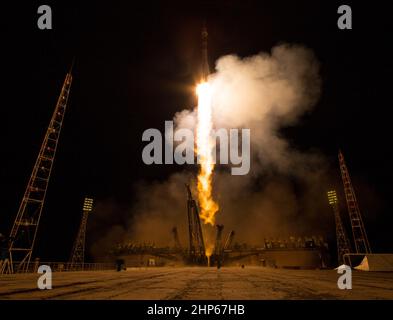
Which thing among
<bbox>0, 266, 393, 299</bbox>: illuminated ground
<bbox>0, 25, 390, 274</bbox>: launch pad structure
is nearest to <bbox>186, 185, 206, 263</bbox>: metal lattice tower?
<bbox>0, 25, 390, 274</bbox>: launch pad structure

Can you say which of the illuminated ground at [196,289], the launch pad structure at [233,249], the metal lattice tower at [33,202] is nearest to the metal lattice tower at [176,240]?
the launch pad structure at [233,249]

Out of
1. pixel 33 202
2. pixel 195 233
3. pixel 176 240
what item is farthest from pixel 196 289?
pixel 176 240

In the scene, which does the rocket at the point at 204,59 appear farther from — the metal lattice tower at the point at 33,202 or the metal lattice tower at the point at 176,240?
the metal lattice tower at the point at 176,240

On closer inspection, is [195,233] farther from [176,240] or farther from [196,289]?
[196,289]

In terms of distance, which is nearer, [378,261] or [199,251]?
[378,261]

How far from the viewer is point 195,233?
86500mm

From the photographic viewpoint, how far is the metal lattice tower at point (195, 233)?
84.3 meters

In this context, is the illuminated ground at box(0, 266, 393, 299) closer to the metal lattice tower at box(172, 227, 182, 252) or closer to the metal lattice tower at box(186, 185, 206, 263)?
the metal lattice tower at box(186, 185, 206, 263)

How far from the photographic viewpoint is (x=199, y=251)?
87625mm

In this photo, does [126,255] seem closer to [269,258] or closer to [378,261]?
[269,258]

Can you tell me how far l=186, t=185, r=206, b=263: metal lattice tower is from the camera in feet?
277
